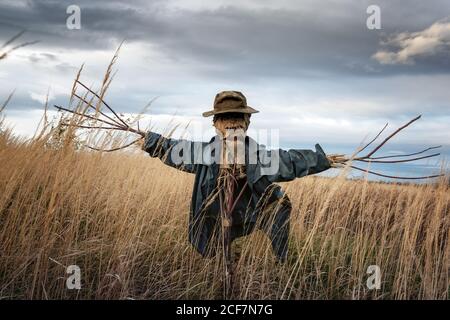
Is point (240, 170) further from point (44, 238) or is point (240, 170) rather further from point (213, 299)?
point (44, 238)

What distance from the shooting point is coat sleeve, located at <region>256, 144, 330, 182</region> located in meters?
2.63

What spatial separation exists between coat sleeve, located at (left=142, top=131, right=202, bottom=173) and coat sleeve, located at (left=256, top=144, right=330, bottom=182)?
0.50 m

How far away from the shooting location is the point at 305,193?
4613mm

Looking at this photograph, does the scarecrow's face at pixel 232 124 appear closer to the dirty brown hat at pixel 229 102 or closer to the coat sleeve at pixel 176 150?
the dirty brown hat at pixel 229 102

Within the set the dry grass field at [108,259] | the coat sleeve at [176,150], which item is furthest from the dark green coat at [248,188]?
the dry grass field at [108,259]

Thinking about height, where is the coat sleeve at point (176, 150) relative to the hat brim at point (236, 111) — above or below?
below

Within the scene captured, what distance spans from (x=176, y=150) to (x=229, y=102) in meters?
0.49

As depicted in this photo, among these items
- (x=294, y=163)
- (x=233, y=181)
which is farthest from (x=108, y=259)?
(x=294, y=163)

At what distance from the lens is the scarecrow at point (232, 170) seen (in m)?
2.66

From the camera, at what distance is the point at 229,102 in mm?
2756

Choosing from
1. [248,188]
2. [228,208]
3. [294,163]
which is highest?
[294,163]

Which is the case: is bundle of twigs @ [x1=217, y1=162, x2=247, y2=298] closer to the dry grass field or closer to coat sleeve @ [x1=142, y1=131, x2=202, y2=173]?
the dry grass field

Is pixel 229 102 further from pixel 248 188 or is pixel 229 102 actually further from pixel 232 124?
pixel 248 188
